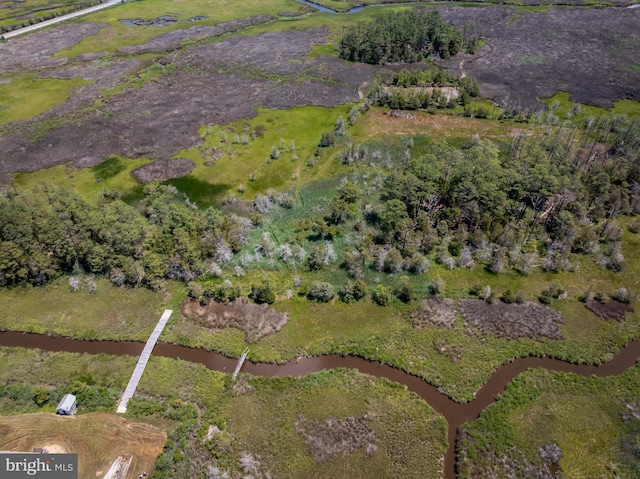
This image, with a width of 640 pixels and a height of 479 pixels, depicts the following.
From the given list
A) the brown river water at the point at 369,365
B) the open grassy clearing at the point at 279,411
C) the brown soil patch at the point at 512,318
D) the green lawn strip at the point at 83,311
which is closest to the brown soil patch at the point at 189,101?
the green lawn strip at the point at 83,311

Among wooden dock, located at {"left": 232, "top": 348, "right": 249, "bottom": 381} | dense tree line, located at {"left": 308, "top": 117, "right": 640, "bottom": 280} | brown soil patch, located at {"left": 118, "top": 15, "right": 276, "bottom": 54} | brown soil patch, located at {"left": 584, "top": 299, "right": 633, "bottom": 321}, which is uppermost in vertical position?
brown soil patch, located at {"left": 118, "top": 15, "right": 276, "bottom": 54}

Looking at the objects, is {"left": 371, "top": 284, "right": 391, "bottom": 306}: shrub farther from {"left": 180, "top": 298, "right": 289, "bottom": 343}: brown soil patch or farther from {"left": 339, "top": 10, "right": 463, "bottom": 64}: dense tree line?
{"left": 339, "top": 10, "right": 463, "bottom": 64}: dense tree line

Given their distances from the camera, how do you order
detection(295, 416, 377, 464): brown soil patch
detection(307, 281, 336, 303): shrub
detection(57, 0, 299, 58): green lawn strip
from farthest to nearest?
detection(57, 0, 299, 58): green lawn strip
detection(307, 281, 336, 303): shrub
detection(295, 416, 377, 464): brown soil patch

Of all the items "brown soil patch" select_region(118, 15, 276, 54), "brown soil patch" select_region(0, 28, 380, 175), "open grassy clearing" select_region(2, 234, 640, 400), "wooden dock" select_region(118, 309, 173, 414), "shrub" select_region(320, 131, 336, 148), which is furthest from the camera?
"brown soil patch" select_region(118, 15, 276, 54)

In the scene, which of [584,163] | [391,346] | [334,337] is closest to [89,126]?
[334,337]

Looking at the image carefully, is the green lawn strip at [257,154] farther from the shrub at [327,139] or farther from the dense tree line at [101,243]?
the dense tree line at [101,243]

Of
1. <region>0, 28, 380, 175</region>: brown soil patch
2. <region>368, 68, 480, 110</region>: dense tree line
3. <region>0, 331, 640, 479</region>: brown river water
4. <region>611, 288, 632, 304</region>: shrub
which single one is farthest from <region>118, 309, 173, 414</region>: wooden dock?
<region>368, 68, 480, 110</region>: dense tree line
